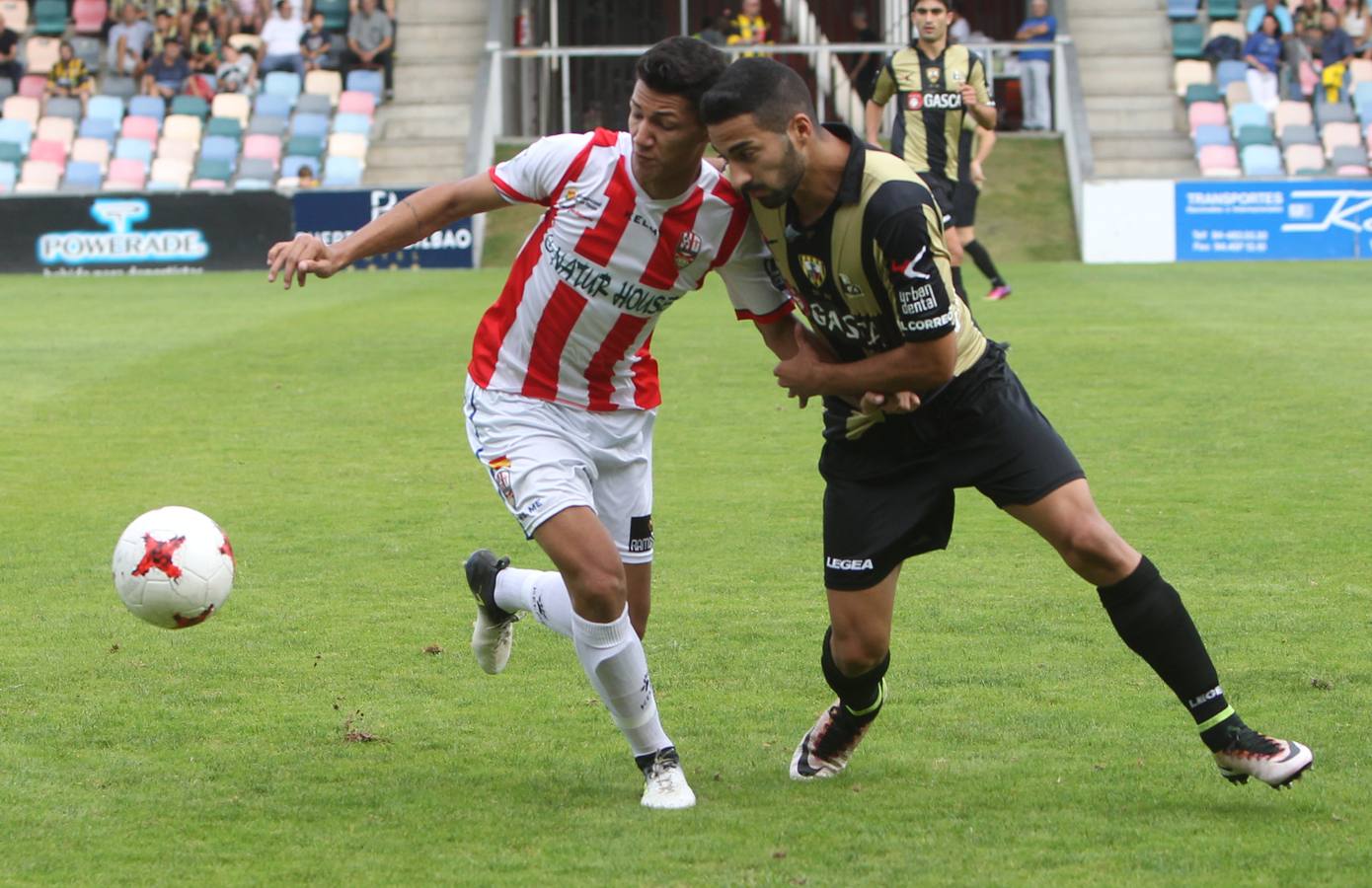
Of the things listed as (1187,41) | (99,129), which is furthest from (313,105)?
(1187,41)

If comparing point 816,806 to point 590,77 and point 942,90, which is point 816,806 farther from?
point 590,77

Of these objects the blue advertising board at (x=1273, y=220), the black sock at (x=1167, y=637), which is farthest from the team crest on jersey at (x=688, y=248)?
the blue advertising board at (x=1273, y=220)

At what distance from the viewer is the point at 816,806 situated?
15.2ft

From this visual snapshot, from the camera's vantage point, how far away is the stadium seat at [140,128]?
91.2ft

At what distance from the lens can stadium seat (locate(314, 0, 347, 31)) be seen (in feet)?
98.5

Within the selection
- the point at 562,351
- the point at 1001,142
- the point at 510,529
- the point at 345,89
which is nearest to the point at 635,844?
the point at 562,351

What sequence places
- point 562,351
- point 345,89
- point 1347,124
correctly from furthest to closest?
point 345,89 → point 1347,124 → point 562,351

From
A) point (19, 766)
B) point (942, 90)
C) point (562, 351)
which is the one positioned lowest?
point (942, 90)

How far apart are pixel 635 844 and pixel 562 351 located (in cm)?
137

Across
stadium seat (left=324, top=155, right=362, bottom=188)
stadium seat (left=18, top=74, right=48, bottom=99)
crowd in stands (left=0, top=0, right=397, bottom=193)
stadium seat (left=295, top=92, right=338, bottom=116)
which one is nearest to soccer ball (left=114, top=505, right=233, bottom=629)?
crowd in stands (left=0, top=0, right=397, bottom=193)

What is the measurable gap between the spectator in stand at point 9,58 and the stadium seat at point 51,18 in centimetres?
122

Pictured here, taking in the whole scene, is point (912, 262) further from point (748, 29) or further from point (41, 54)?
point (41, 54)

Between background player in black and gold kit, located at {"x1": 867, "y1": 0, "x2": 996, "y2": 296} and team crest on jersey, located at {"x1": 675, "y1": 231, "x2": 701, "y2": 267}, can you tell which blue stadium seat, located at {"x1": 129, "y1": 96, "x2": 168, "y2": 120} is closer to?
background player in black and gold kit, located at {"x1": 867, "y1": 0, "x2": 996, "y2": 296}

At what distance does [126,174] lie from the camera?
26.8 meters
